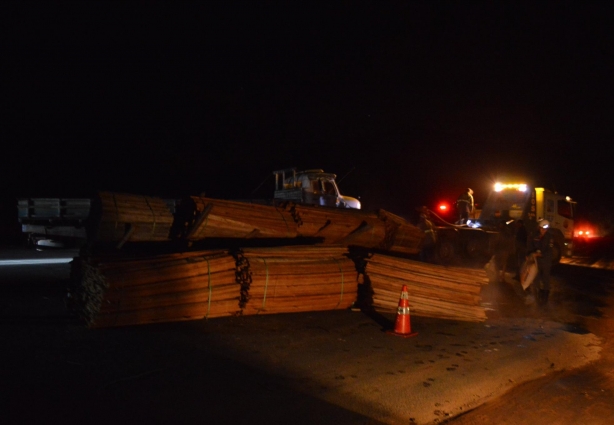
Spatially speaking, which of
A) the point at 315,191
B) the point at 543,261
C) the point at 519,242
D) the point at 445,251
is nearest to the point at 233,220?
the point at 543,261

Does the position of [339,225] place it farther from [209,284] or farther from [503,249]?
[503,249]

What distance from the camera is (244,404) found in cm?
522

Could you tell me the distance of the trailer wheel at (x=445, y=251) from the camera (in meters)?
16.3

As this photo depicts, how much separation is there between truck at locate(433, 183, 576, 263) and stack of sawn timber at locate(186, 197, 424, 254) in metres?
3.67

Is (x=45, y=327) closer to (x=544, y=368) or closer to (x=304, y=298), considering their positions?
(x=304, y=298)

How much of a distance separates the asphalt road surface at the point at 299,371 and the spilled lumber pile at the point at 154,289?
0.21m

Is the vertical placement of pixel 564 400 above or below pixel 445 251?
below

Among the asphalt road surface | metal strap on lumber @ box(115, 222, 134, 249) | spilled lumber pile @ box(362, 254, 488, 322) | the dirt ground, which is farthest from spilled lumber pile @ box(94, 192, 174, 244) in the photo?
the dirt ground

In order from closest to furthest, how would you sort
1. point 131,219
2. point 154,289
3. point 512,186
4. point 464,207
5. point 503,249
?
point 154,289
point 131,219
point 503,249
point 512,186
point 464,207

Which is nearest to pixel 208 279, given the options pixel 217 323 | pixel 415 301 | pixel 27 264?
pixel 217 323

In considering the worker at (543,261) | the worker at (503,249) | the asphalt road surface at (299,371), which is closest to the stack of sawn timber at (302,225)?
the asphalt road surface at (299,371)

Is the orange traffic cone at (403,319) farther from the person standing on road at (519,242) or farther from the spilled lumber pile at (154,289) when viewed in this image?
the person standing on road at (519,242)

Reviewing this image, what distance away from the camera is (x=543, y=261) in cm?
1205

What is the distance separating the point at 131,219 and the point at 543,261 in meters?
9.00
